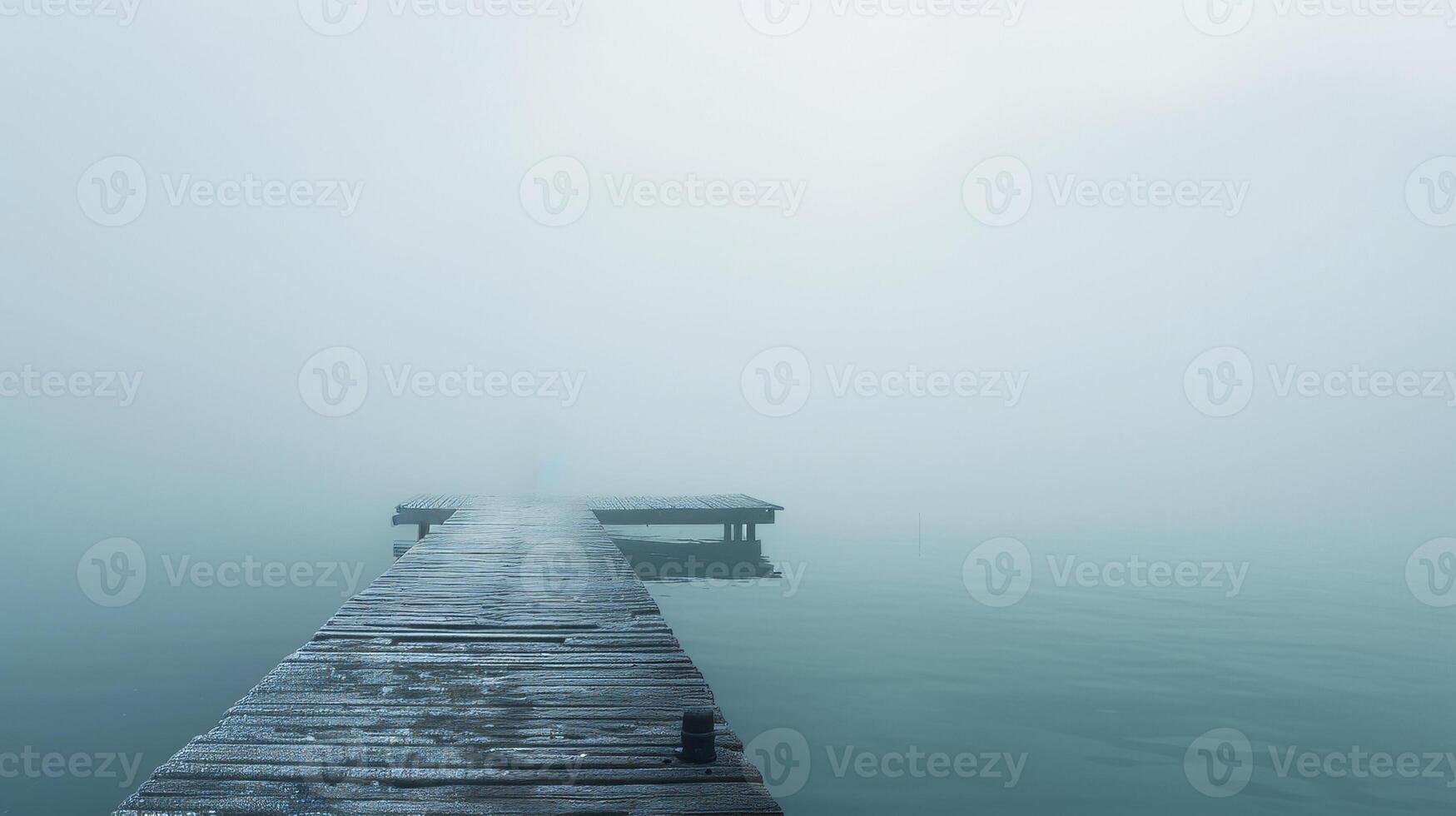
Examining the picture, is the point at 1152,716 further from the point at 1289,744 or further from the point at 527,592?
the point at 527,592

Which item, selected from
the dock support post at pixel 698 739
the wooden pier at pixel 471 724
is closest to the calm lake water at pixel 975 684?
the wooden pier at pixel 471 724

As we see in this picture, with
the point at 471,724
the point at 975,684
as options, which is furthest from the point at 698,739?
the point at 975,684

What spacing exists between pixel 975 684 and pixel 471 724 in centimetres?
1020

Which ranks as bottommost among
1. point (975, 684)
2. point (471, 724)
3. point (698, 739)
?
point (975, 684)

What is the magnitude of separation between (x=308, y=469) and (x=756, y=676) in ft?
478

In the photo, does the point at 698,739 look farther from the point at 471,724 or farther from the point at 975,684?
the point at 975,684

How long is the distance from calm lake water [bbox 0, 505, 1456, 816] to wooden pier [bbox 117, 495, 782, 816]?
3.27 m

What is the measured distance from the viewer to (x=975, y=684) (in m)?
14.3

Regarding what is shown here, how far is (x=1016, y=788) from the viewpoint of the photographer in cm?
1013

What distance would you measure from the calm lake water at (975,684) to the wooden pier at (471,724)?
327cm

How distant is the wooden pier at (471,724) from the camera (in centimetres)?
461

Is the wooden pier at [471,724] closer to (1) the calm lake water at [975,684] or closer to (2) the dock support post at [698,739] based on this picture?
(2) the dock support post at [698,739]

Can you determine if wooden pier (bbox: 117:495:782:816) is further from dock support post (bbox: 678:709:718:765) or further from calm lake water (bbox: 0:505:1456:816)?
calm lake water (bbox: 0:505:1456:816)

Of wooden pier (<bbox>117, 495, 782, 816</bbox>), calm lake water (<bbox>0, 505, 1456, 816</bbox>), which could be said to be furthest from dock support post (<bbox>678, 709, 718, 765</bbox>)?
calm lake water (<bbox>0, 505, 1456, 816</bbox>)
